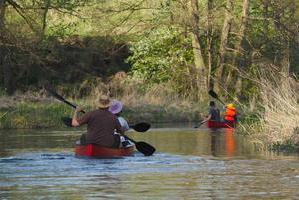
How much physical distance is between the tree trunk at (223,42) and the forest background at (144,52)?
51 mm

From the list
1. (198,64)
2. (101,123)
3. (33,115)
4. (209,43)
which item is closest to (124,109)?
(33,115)

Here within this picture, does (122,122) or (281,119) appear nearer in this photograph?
(281,119)

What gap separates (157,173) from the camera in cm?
2019

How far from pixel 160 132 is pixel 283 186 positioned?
65.6 feet

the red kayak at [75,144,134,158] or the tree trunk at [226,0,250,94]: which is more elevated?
the tree trunk at [226,0,250,94]

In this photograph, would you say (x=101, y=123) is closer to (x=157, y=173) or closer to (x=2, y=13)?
(x=157, y=173)

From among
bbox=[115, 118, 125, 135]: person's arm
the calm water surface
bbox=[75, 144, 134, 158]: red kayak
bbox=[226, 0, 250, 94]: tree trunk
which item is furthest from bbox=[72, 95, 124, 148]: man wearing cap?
bbox=[226, 0, 250, 94]: tree trunk

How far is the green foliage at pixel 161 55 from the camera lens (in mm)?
53281

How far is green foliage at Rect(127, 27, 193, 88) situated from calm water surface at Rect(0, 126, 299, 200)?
22.5 m

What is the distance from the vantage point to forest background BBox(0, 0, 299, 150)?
45.6 meters

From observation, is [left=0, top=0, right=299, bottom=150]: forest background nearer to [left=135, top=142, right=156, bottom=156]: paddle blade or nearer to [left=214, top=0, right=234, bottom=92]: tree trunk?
[left=214, top=0, right=234, bottom=92]: tree trunk

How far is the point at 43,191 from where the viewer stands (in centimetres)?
1695

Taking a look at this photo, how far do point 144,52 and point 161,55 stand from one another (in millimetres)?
923

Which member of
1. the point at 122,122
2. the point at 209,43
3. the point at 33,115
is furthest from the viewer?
the point at 209,43
